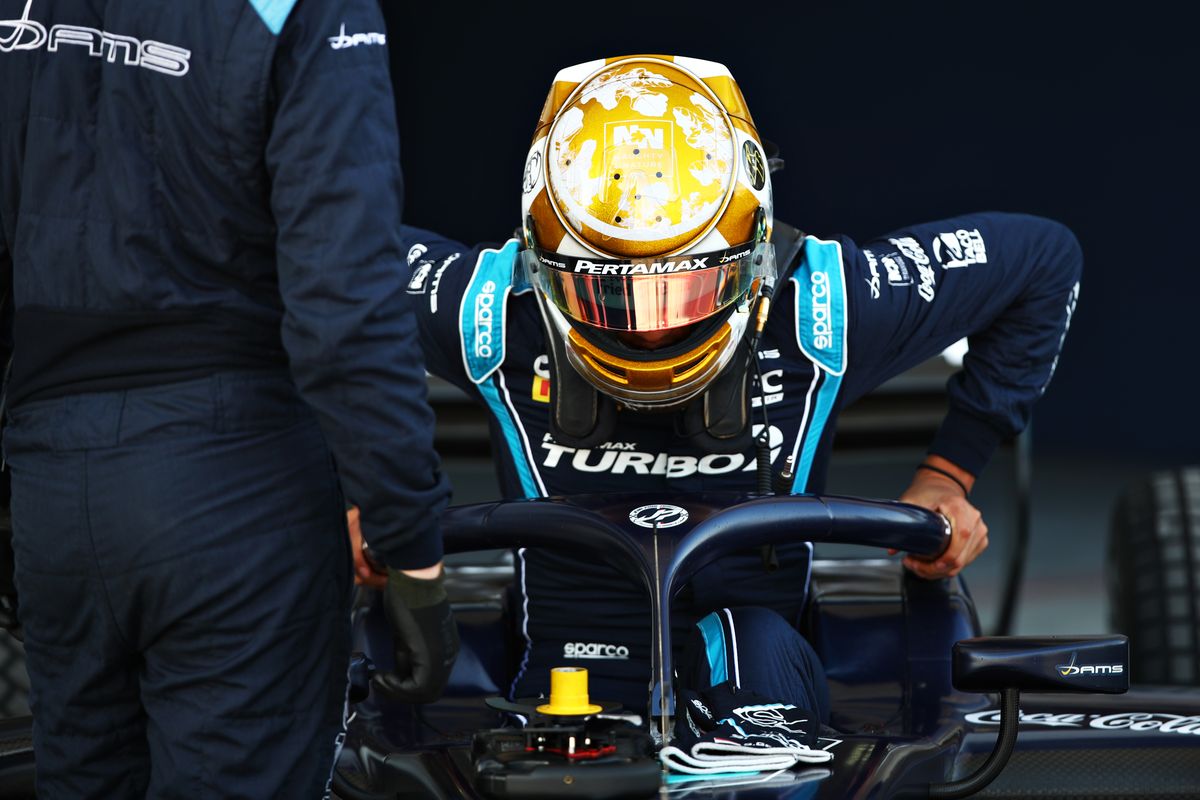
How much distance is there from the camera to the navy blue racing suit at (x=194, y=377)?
5.67 feet

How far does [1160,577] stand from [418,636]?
2007 mm

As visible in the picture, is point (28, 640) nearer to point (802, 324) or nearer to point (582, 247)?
point (582, 247)

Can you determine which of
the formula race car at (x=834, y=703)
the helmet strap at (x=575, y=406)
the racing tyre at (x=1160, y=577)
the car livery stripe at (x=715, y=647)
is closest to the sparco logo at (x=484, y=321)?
the helmet strap at (x=575, y=406)

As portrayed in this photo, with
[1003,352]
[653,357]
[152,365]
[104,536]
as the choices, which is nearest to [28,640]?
A: [104,536]

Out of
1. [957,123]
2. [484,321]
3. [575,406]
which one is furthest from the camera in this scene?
[957,123]

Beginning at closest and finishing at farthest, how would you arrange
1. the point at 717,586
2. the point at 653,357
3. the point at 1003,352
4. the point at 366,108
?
the point at 366,108, the point at 653,357, the point at 717,586, the point at 1003,352

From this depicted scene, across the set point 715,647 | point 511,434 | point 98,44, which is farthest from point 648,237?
point 98,44

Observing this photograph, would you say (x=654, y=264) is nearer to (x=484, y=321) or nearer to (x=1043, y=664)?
(x=484, y=321)

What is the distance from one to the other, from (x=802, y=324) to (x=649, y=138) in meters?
0.45

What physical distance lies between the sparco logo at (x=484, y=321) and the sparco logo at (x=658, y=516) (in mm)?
615

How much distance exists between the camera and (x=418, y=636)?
186cm

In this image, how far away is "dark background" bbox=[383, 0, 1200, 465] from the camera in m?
8.41

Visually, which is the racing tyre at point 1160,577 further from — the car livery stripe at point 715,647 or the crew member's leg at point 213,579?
the crew member's leg at point 213,579

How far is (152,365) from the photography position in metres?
1.82
